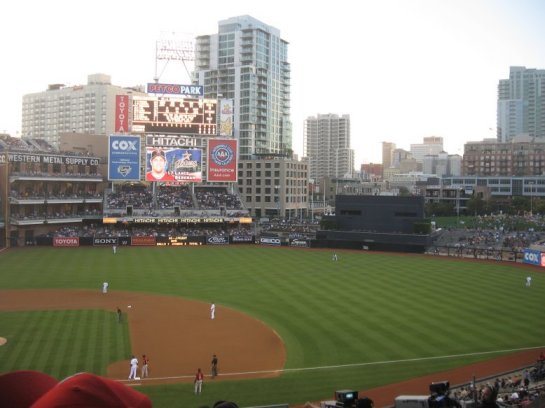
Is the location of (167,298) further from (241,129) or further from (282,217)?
(241,129)

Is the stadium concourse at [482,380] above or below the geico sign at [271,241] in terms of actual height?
below

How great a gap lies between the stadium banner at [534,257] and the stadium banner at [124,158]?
53679 mm

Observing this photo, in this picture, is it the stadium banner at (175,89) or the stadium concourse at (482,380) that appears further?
the stadium banner at (175,89)

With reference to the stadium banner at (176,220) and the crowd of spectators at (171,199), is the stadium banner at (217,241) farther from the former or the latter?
the crowd of spectators at (171,199)

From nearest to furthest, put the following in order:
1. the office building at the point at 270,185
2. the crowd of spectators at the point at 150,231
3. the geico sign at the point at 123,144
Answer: the crowd of spectators at the point at 150,231 < the geico sign at the point at 123,144 < the office building at the point at 270,185

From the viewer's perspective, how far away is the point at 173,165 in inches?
3152

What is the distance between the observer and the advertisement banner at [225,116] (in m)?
83.2

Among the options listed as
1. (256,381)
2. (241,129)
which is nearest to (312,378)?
(256,381)

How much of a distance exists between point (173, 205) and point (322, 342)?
2316 inches

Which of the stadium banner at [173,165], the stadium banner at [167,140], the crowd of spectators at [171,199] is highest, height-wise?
the stadium banner at [167,140]

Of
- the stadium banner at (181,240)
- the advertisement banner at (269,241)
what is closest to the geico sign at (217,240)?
the stadium banner at (181,240)

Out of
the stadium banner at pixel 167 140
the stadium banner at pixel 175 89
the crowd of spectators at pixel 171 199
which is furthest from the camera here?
the crowd of spectators at pixel 171 199

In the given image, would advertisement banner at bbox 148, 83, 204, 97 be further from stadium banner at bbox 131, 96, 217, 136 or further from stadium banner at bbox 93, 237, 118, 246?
stadium banner at bbox 93, 237, 118, 246

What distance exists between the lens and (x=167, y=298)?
3853 cm
